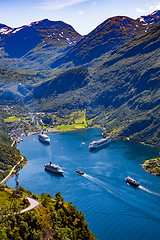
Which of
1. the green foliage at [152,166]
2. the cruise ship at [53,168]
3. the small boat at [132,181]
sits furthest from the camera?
the cruise ship at [53,168]

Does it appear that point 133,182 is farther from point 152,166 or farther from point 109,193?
point 152,166

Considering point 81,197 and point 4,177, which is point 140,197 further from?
point 4,177

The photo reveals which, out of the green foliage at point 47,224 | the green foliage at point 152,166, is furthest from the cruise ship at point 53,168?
→ the green foliage at point 47,224

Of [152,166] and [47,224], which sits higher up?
[47,224]

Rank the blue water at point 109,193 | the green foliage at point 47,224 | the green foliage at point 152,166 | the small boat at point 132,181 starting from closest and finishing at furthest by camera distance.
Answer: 1. the green foliage at point 47,224
2. the blue water at point 109,193
3. the small boat at point 132,181
4. the green foliage at point 152,166

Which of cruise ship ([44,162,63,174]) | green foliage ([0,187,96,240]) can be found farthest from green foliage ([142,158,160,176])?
green foliage ([0,187,96,240])

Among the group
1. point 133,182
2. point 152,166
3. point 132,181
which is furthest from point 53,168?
point 152,166

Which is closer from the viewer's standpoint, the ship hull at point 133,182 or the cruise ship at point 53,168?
the ship hull at point 133,182

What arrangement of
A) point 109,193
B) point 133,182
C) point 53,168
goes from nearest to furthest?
point 109,193
point 133,182
point 53,168

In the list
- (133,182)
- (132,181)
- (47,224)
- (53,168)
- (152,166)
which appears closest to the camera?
(47,224)

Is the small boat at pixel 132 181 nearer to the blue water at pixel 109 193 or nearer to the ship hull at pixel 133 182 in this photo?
the ship hull at pixel 133 182

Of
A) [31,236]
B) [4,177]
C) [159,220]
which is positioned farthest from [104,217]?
[4,177]
